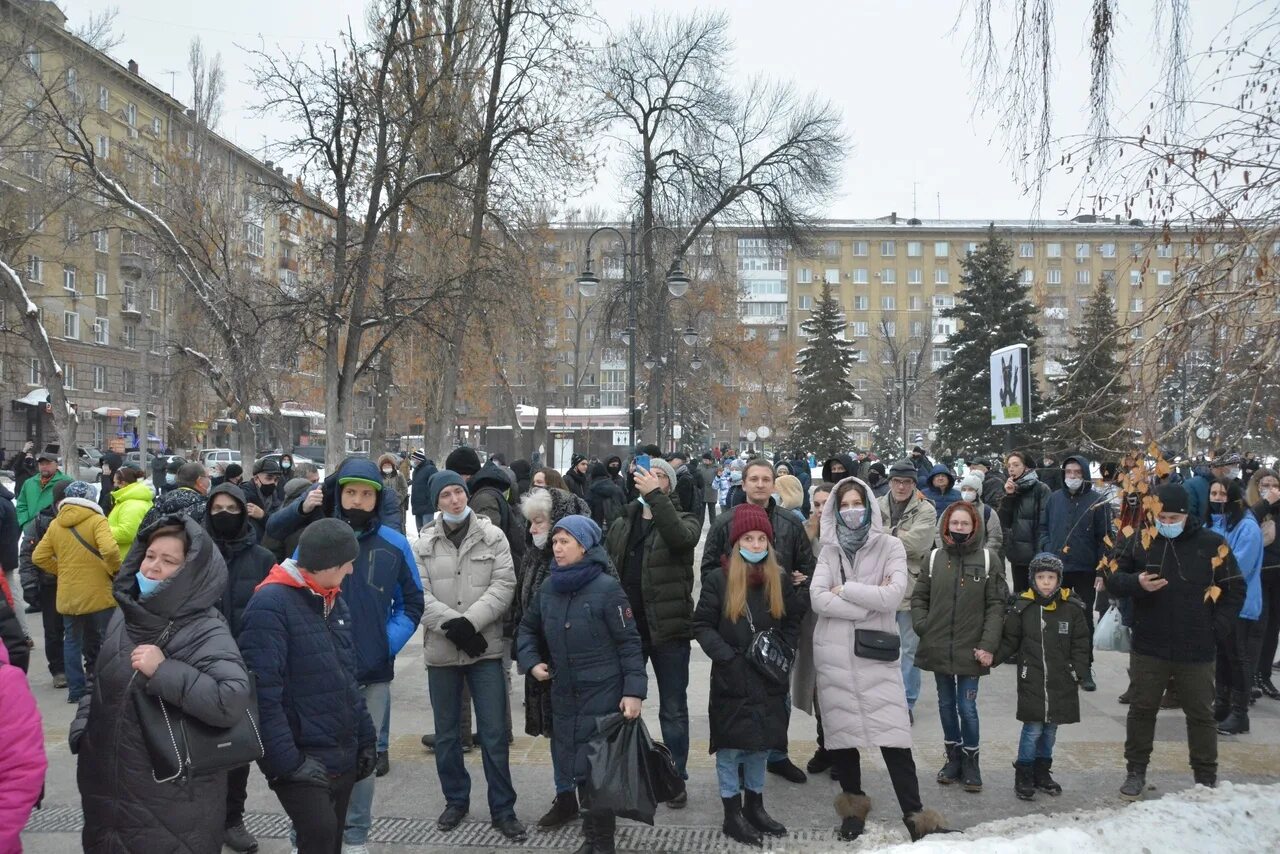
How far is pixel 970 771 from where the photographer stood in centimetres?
578

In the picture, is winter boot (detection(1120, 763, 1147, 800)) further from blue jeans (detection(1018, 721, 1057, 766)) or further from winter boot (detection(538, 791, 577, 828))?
winter boot (detection(538, 791, 577, 828))

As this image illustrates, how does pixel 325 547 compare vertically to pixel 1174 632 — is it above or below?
above

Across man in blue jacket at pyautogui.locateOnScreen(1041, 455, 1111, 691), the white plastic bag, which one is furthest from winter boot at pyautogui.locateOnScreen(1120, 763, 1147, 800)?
man in blue jacket at pyautogui.locateOnScreen(1041, 455, 1111, 691)

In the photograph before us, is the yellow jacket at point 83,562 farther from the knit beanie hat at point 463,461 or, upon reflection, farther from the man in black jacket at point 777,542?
the man in black jacket at point 777,542

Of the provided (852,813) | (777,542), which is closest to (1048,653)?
(852,813)

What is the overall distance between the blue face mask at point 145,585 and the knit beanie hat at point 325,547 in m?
0.59

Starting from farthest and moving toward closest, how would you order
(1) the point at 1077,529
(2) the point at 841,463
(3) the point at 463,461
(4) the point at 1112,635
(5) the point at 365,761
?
1. (2) the point at 841,463
2. (1) the point at 1077,529
3. (3) the point at 463,461
4. (4) the point at 1112,635
5. (5) the point at 365,761

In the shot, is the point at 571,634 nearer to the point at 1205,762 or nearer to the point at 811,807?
the point at 811,807

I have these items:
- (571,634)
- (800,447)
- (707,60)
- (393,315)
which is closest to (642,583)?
(571,634)

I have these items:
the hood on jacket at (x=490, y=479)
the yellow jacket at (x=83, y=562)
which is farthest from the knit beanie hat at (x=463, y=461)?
the yellow jacket at (x=83, y=562)

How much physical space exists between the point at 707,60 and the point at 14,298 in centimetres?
2060

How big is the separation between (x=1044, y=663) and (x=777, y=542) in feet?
6.02

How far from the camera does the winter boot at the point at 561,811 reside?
207 inches

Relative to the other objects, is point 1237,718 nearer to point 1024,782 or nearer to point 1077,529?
point 1077,529
